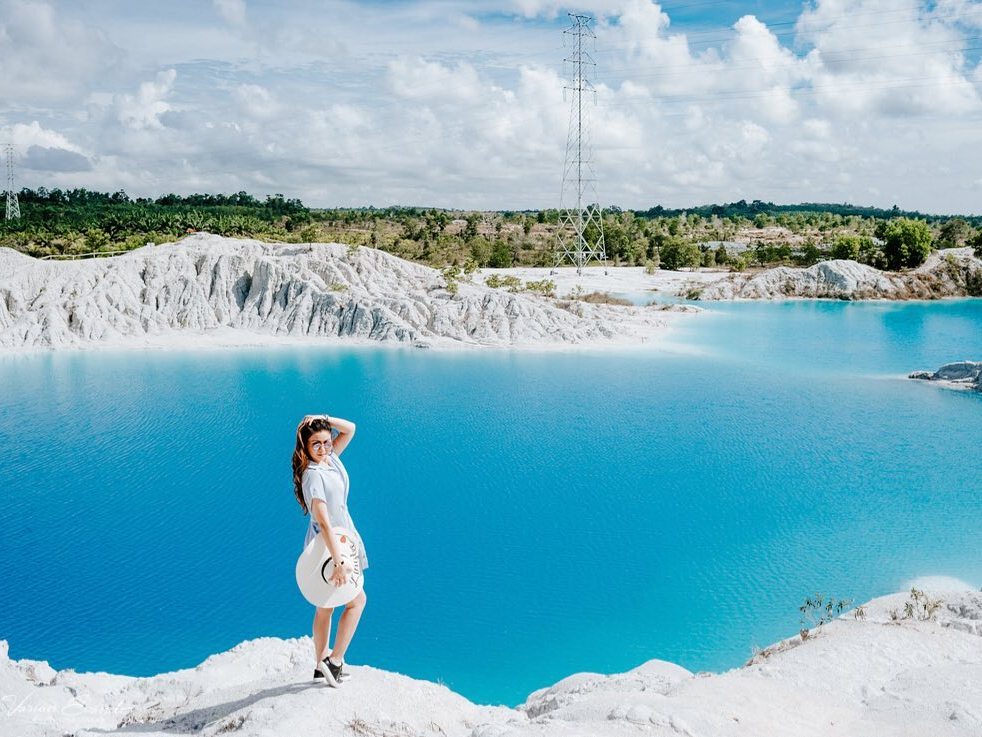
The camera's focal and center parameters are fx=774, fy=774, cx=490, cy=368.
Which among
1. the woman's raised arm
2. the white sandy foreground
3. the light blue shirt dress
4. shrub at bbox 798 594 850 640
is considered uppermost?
the woman's raised arm

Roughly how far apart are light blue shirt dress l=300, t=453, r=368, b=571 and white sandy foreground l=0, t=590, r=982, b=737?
1683 mm

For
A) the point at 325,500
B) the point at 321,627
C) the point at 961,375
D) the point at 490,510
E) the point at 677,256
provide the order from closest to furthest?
the point at 325,500 < the point at 321,627 < the point at 490,510 < the point at 961,375 < the point at 677,256

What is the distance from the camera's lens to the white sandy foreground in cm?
776

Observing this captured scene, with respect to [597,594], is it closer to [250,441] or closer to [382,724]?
[382,724]

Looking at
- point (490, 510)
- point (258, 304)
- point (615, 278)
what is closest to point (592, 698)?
point (490, 510)

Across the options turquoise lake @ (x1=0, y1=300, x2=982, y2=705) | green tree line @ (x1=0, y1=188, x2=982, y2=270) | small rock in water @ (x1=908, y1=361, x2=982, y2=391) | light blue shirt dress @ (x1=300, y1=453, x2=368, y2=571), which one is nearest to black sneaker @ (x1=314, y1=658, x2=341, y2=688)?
light blue shirt dress @ (x1=300, y1=453, x2=368, y2=571)

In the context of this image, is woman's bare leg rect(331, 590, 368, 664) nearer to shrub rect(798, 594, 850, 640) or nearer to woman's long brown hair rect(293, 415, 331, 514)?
woman's long brown hair rect(293, 415, 331, 514)

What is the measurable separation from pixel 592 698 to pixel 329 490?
419cm

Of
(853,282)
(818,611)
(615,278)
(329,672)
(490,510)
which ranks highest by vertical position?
(615,278)

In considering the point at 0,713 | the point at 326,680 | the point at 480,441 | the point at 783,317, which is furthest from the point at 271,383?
the point at 783,317

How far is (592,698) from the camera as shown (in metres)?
9.17

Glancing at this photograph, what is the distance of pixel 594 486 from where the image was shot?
23.7 meters

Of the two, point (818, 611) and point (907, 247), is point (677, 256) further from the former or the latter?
point (818, 611)

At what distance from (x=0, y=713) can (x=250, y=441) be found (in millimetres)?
19050
